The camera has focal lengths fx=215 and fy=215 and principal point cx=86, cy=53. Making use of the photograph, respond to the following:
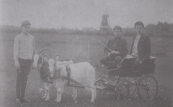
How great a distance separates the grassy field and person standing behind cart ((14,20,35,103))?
1.27 ft

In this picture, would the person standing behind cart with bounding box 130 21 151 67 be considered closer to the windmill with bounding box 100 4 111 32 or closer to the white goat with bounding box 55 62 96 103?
the windmill with bounding box 100 4 111 32

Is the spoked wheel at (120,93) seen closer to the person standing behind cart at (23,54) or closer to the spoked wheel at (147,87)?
the spoked wheel at (147,87)

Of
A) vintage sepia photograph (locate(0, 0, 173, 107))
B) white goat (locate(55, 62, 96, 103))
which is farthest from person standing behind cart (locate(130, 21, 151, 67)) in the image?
white goat (locate(55, 62, 96, 103))

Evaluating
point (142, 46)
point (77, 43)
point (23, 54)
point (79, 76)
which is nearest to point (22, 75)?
point (23, 54)

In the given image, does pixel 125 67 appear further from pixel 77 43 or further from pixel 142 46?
pixel 77 43

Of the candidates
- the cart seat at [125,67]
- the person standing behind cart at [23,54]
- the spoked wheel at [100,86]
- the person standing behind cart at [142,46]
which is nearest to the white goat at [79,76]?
the spoked wheel at [100,86]

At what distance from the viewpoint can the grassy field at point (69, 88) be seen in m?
5.34

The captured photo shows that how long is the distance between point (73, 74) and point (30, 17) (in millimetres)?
1790

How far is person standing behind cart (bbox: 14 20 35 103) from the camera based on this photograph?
5.12 m

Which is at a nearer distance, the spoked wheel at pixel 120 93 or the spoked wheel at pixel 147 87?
the spoked wheel at pixel 120 93

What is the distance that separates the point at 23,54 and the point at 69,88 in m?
2.38

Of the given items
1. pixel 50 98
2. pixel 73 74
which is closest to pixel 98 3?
pixel 73 74

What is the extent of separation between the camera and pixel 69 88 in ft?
23.2

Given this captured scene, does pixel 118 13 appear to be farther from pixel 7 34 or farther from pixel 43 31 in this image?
pixel 7 34
